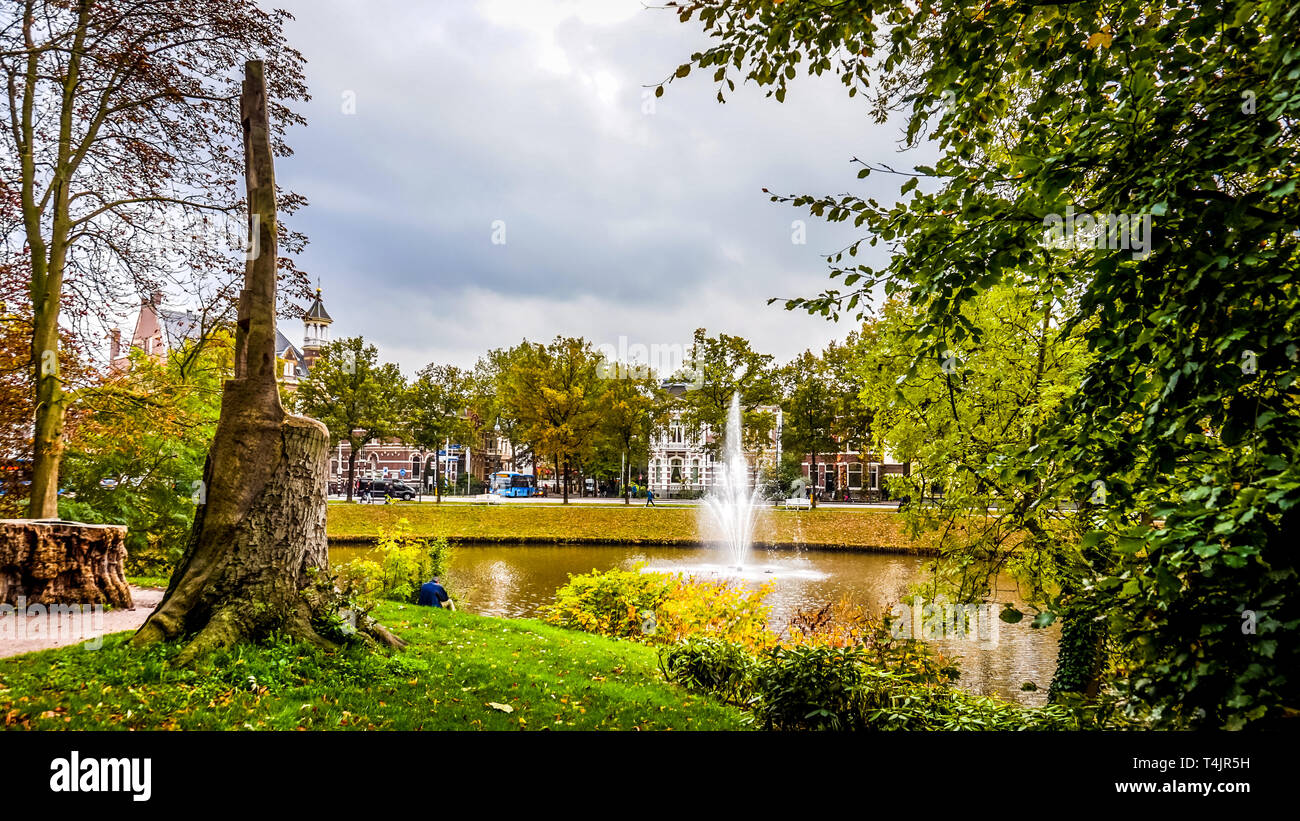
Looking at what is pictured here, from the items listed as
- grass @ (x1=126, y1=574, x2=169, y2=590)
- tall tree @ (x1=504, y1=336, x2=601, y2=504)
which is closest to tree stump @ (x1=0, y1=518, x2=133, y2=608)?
grass @ (x1=126, y1=574, x2=169, y2=590)

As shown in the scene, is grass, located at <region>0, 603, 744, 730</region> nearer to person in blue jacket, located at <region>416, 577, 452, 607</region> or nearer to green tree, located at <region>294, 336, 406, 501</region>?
person in blue jacket, located at <region>416, 577, 452, 607</region>

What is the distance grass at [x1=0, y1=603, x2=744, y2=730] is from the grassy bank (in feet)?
78.5

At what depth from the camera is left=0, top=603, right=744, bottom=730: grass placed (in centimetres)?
431

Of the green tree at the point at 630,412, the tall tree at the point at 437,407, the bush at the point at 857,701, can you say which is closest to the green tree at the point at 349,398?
the tall tree at the point at 437,407

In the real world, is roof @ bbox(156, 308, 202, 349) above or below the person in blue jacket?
above

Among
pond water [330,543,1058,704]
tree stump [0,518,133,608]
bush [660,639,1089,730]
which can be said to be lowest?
pond water [330,543,1058,704]

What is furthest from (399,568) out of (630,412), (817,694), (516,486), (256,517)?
(516,486)

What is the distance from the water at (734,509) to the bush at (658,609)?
42.6 ft

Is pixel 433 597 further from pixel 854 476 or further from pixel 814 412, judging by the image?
pixel 854 476
